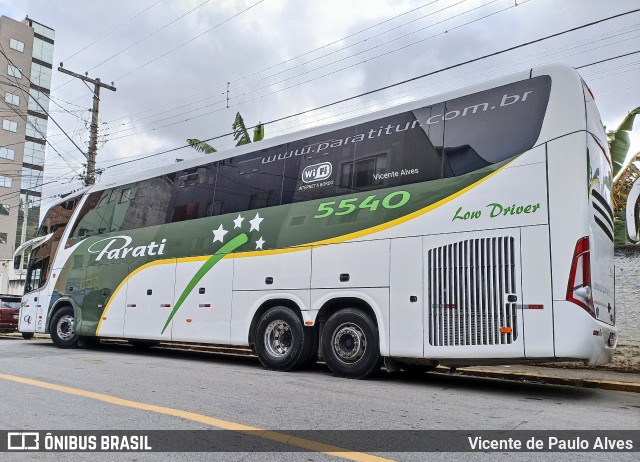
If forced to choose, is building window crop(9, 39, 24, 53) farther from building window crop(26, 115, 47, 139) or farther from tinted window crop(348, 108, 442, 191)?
tinted window crop(348, 108, 442, 191)

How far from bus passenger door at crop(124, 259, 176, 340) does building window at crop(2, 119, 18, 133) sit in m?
57.7

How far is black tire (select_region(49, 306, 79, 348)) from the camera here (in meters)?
13.4

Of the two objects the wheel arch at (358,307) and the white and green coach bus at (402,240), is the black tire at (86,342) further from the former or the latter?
the wheel arch at (358,307)

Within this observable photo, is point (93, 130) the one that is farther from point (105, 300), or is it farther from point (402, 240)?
point (402, 240)

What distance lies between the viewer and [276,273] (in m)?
9.36

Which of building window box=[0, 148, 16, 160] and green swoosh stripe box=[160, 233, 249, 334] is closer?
green swoosh stripe box=[160, 233, 249, 334]

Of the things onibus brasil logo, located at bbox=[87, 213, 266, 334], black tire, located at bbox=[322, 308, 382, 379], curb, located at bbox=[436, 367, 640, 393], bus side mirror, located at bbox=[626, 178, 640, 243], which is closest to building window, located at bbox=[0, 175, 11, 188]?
onibus brasil logo, located at bbox=[87, 213, 266, 334]

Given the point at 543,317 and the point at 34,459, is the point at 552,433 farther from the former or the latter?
the point at 34,459

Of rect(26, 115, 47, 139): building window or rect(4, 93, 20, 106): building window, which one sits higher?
rect(4, 93, 20, 106): building window

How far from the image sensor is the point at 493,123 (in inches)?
289

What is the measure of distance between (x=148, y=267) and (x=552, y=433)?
9156mm

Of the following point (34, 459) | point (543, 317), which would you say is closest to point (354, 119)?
point (543, 317)

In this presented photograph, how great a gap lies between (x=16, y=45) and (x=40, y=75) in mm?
4678

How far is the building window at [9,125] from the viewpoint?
59.3 m
